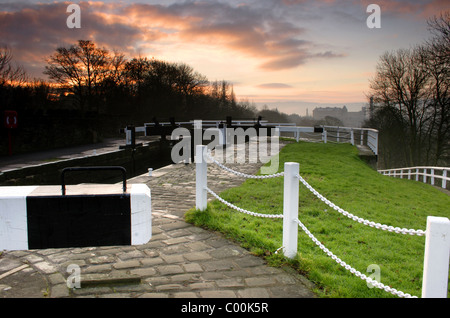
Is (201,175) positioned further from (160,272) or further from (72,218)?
(72,218)

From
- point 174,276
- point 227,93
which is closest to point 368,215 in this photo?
point 174,276

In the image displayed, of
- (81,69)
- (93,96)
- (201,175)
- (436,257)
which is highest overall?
(81,69)

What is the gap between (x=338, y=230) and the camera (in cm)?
496

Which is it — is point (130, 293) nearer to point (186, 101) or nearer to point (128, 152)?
point (128, 152)

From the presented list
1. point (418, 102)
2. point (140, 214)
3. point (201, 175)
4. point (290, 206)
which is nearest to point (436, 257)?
point (290, 206)

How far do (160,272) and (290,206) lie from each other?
1572mm

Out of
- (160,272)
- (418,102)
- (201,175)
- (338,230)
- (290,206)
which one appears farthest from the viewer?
(418,102)

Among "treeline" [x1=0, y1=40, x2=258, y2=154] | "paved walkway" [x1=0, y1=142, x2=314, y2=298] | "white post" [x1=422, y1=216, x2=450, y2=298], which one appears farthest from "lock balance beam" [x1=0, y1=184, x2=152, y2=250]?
"treeline" [x1=0, y1=40, x2=258, y2=154]

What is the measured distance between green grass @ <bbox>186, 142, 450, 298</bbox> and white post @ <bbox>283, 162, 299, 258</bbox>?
0.47 feet

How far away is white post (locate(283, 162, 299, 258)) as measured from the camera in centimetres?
354

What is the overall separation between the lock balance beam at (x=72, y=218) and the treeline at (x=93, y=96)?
1748 centimetres

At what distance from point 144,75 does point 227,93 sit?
31263 millimetres

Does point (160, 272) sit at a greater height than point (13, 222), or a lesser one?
lesser
